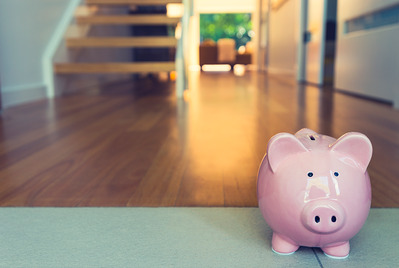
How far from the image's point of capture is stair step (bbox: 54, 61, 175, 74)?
3.06 metres

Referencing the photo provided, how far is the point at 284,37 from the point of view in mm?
5797

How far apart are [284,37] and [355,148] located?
5434 mm

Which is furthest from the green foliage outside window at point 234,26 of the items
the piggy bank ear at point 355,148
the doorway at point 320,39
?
the piggy bank ear at point 355,148

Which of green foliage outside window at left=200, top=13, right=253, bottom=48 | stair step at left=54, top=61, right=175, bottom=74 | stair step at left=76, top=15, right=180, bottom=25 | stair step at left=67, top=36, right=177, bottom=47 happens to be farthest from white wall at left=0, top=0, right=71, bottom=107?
green foliage outside window at left=200, top=13, right=253, bottom=48

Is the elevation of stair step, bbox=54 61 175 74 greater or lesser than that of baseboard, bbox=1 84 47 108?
greater

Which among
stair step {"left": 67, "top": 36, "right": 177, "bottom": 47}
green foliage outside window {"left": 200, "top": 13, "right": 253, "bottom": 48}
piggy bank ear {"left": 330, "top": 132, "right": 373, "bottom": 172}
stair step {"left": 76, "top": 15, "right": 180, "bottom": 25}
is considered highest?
green foliage outside window {"left": 200, "top": 13, "right": 253, "bottom": 48}

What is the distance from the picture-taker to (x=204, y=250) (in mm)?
Answer: 673

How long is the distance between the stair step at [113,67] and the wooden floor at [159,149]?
0.55 m

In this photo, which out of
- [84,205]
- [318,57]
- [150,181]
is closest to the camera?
[84,205]

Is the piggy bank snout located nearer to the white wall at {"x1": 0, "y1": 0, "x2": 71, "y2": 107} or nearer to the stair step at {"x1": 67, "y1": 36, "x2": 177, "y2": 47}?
the white wall at {"x1": 0, "y1": 0, "x2": 71, "y2": 107}

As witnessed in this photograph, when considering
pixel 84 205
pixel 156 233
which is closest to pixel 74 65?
pixel 84 205

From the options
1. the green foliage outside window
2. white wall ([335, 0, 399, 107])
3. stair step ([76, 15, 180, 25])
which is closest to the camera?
white wall ([335, 0, 399, 107])

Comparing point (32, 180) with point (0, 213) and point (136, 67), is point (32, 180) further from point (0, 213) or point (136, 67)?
point (136, 67)

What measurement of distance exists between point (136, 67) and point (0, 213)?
2.34 m
